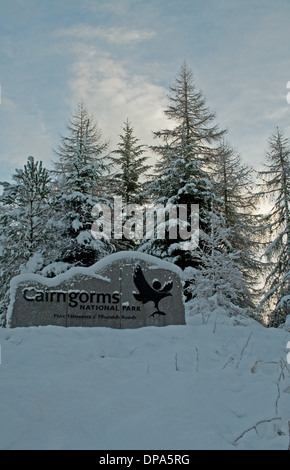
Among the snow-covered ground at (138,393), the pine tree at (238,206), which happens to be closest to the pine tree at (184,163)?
the pine tree at (238,206)

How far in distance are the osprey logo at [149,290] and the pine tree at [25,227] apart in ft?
18.4

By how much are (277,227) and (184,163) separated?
6.03 m

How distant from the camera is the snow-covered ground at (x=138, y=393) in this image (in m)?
2.76

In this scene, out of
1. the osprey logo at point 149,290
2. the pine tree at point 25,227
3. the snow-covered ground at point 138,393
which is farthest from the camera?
the pine tree at point 25,227

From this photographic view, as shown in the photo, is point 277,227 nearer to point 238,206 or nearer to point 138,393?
point 238,206

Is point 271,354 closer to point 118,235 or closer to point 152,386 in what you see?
point 152,386

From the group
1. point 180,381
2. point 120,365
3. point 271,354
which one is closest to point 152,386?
point 180,381

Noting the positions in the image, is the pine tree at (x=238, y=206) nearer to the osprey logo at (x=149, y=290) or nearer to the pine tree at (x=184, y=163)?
the pine tree at (x=184, y=163)

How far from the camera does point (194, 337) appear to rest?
20.0 feet

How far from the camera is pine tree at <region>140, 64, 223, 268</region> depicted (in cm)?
1562

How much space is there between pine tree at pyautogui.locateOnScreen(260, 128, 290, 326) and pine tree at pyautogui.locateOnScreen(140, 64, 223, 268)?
3.29 meters

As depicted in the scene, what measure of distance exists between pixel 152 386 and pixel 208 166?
16.9 metres

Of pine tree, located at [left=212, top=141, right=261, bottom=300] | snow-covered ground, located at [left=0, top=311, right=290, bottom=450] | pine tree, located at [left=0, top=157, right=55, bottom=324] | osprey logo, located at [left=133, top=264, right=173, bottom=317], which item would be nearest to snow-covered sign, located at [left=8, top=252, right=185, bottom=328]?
osprey logo, located at [left=133, top=264, right=173, bottom=317]

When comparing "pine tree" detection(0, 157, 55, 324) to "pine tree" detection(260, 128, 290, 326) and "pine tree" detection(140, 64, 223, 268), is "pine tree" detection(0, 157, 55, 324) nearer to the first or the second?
"pine tree" detection(140, 64, 223, 268)
